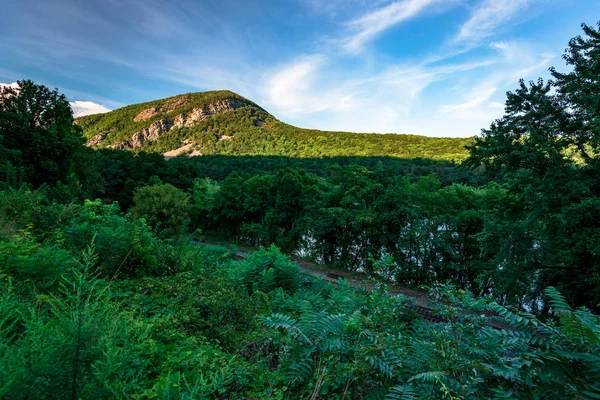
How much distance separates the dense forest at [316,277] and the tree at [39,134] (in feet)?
0.41

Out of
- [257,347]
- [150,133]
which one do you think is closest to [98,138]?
[150,133]

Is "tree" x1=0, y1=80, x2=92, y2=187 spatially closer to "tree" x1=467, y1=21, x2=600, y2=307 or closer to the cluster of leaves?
the cluster of leaves

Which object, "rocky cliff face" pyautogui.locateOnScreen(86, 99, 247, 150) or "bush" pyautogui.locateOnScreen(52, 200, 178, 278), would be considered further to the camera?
"rocky cliff face" pyautogui.locateOnScreen(86, 99, 247, 150)

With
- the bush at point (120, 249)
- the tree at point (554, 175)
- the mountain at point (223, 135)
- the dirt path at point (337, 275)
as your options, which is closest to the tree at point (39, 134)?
the dirt path at point (337, 275)

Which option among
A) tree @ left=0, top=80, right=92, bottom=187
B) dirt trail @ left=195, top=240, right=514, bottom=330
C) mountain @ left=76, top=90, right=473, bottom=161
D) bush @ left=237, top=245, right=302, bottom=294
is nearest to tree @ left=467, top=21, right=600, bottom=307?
dirt trail @ left=195, top=240, right=514, bottom=330

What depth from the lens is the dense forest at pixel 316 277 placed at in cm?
185

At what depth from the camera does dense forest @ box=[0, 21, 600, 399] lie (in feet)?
6.06

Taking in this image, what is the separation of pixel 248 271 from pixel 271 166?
41010 mm

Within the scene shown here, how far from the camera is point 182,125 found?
10488 centimetres

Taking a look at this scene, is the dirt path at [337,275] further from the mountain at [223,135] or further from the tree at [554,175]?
the mountain at [223,135]

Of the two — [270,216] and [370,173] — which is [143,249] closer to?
[370,173]

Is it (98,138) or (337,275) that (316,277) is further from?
(98,138)

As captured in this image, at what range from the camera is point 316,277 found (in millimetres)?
14109

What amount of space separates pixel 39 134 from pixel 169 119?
316 ft
